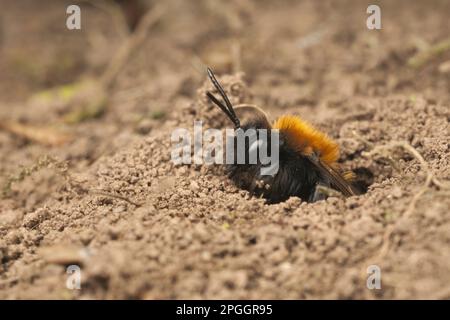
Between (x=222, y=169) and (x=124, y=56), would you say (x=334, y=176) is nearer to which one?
(x=222, y=169)

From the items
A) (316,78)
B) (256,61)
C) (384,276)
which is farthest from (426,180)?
(256,61)

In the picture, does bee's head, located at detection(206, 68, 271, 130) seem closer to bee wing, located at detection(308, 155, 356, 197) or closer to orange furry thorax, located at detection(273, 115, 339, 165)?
orange furry thorax, located at detection(273, 115, 339, 165)

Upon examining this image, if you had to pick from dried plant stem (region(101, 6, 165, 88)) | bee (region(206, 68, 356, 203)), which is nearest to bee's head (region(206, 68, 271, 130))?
bee (region(206, 68, 356, 203))

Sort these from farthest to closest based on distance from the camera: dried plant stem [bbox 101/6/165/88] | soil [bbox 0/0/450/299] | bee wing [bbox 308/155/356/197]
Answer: dried plant stem [bbox 101/6/165/88]
bee wing [bbox 308/155/356/197]
soil [bbox 0/0/450/299]

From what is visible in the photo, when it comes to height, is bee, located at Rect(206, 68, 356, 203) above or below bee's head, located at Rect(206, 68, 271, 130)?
below

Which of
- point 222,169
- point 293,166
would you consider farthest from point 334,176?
point 222,169

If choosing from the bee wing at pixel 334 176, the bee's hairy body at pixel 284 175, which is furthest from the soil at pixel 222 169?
the bee wing at pixel 334 176

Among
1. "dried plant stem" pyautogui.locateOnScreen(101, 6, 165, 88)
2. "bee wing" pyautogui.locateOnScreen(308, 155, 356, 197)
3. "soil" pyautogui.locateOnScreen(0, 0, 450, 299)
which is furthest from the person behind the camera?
"dried plant stem" pyautogui.locateOnScreen(101, 6, 165, 88)

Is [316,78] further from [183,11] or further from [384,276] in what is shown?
[384,276]
